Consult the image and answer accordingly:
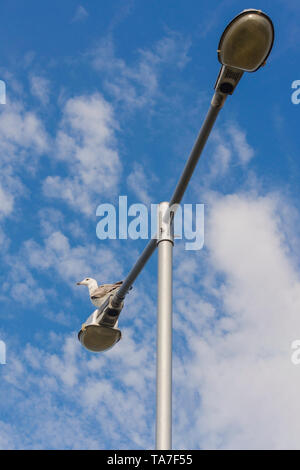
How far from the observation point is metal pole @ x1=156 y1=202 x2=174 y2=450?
5164mm

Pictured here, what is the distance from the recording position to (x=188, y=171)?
5559 mm

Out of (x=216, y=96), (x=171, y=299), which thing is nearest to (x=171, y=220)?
(x=171, y=299)

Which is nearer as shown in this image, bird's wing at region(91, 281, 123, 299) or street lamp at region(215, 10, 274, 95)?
street lamp at region(215, 10, 274, 95)

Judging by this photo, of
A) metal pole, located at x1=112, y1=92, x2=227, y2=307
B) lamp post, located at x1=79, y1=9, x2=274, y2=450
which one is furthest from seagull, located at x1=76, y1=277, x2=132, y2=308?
lamp post, located at x1=79, y1=9, x2=274, y2=450

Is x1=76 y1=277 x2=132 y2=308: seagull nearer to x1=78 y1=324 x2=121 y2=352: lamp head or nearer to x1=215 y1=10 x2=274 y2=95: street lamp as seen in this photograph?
x1=78 y1=324 x2=121 y2=352: lamp head

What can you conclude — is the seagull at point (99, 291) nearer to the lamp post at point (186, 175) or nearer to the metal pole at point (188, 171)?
the metal pole at point (188, 171)

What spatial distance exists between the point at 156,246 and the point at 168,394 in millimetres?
1473

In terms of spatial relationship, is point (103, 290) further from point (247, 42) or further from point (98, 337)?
point (247, 42)

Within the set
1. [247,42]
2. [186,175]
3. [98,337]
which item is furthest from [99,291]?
[247,42]

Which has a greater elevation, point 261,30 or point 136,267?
point 261,30

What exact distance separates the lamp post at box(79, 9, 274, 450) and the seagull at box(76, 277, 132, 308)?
0.86 meters
